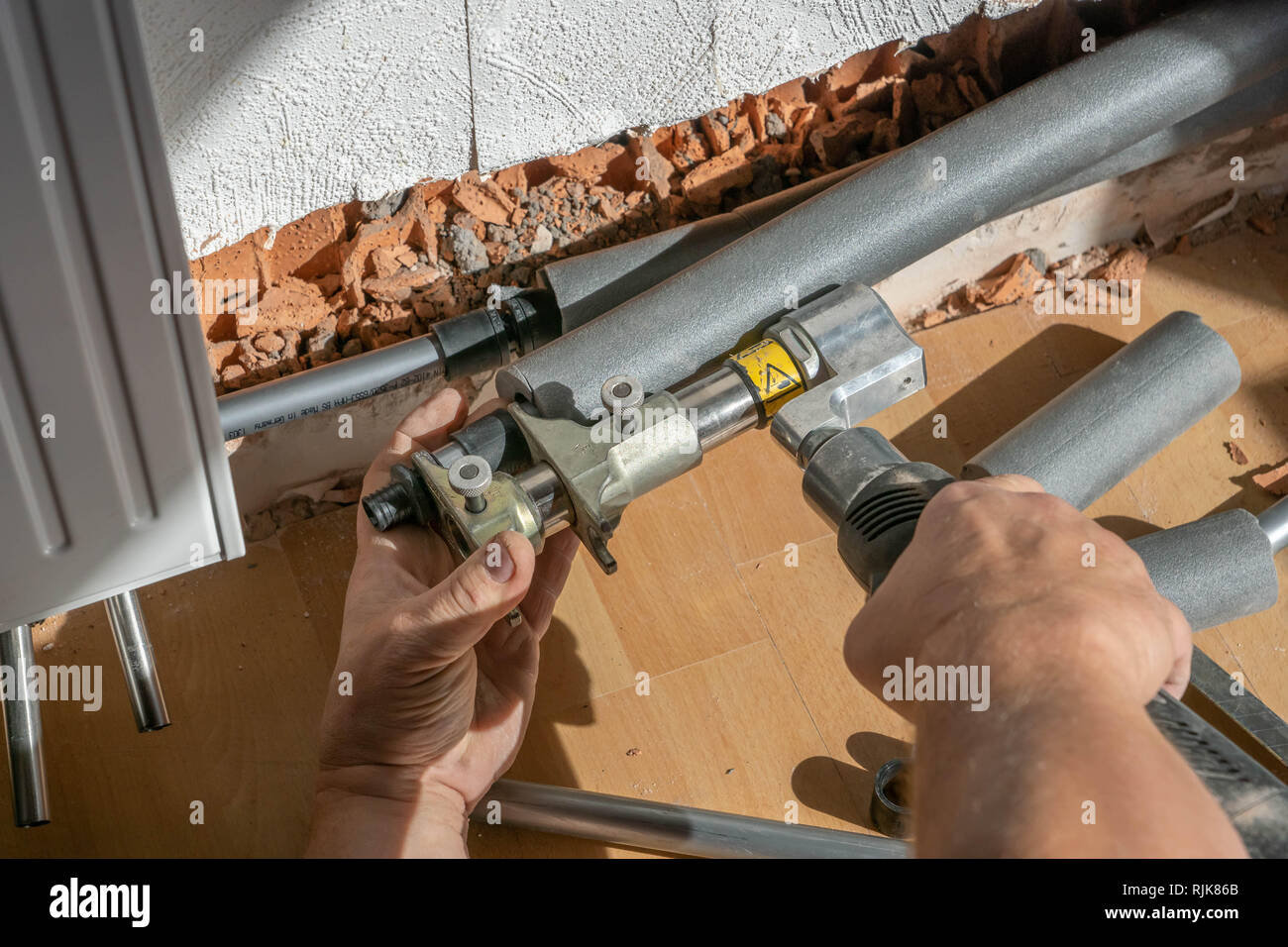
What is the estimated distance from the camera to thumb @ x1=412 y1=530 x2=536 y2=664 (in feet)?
2.38

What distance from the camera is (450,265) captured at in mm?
1166

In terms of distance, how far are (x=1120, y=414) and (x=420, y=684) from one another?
0.78m

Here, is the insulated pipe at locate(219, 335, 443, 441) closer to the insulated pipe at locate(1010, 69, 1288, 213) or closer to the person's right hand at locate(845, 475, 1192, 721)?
the person's right hand at locate(845, 475, 1192, 721)

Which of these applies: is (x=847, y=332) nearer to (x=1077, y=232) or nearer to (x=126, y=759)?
(x=1077, y=232)

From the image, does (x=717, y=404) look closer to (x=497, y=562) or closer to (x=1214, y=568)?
(x=497, y=562)

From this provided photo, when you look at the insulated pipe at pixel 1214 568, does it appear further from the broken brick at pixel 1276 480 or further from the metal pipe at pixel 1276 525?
the broken brick at pixel 1276 480

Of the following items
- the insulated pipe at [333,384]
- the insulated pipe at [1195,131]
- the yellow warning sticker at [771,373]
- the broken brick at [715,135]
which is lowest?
the yellow warning sticker at [771,373]

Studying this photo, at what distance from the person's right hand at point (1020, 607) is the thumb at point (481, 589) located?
0.22 m

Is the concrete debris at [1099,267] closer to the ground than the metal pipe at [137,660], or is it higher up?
higher up

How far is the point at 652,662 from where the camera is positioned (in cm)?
113

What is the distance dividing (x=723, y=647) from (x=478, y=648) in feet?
0.89

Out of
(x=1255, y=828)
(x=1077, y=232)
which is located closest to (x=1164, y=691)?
(x=1255, y=828)

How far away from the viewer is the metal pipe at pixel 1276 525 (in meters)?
1.14

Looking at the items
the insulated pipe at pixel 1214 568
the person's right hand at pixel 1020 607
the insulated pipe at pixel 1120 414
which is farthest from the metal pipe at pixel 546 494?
the insulated pipe at pixel 1214 568
